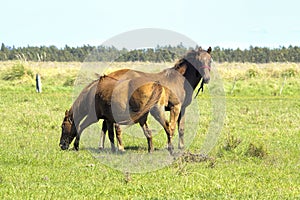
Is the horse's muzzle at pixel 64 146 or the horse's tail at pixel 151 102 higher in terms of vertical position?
the horse's tail at pixel 151 102

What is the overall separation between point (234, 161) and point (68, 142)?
3.53 metres

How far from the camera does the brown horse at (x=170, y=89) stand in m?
11.8

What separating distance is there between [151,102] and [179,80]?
1.70 m

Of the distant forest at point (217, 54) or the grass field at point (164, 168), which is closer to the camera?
the grass field at point (164, 168)

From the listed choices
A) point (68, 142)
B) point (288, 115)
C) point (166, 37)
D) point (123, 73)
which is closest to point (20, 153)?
point (68, 142)

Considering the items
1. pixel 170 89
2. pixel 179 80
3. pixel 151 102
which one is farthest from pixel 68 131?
pixel 179 80

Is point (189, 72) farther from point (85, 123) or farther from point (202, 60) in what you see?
→ point (85, 123)

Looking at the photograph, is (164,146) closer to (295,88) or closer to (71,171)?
(71,171)

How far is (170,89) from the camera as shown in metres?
12.4

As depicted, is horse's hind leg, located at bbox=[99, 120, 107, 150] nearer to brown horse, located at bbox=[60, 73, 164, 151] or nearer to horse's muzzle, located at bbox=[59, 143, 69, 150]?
brown horse, located at bbox=[60, 73, 164, 151]

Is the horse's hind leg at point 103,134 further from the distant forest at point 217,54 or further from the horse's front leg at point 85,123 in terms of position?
the distant forest at point 217,54

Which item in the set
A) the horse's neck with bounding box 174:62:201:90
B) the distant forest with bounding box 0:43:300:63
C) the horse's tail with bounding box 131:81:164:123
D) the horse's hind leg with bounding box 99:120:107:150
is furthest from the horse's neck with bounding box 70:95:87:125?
the distant forest with bounding box 0:43:300:63

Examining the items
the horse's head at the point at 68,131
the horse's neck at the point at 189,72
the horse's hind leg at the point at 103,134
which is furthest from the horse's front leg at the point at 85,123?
the horse's neck at the point at 189,72

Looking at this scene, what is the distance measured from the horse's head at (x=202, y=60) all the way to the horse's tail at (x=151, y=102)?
4.65 ft
